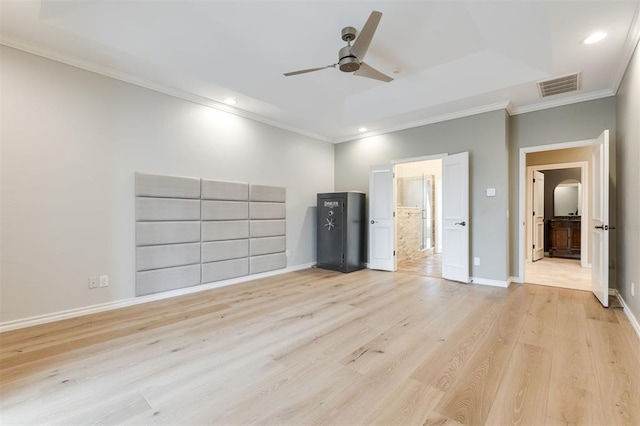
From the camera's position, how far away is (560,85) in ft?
12.2

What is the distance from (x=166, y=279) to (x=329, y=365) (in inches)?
107

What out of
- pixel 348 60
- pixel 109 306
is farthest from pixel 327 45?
pixel 109 306

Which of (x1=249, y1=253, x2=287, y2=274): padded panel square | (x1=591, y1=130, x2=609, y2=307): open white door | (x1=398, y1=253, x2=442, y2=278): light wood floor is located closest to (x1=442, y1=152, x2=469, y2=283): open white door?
(x1=398, y1=253, x2=442, y2=278): light wood floor

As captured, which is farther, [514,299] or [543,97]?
[543,97]

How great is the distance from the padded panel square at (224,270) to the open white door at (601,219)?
188 inches

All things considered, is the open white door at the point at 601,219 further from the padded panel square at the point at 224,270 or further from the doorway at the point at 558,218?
the padded panel square at the point at 224,270

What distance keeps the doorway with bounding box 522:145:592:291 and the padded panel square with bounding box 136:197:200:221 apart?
5372 millimetres

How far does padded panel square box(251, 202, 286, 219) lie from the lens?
190 inches

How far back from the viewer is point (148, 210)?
142 inches

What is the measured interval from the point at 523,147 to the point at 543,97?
773mm

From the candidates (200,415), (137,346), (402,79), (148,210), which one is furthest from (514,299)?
(148,210)

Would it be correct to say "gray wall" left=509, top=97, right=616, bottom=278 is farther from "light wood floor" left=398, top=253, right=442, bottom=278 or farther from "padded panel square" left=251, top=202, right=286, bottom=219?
"padded panel square" left=251, top=202, right=286, bottom=219

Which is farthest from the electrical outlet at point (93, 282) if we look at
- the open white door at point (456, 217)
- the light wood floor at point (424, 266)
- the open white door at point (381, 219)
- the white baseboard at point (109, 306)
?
the open white door at point (456, 217)

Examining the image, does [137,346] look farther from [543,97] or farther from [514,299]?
[543,97]
